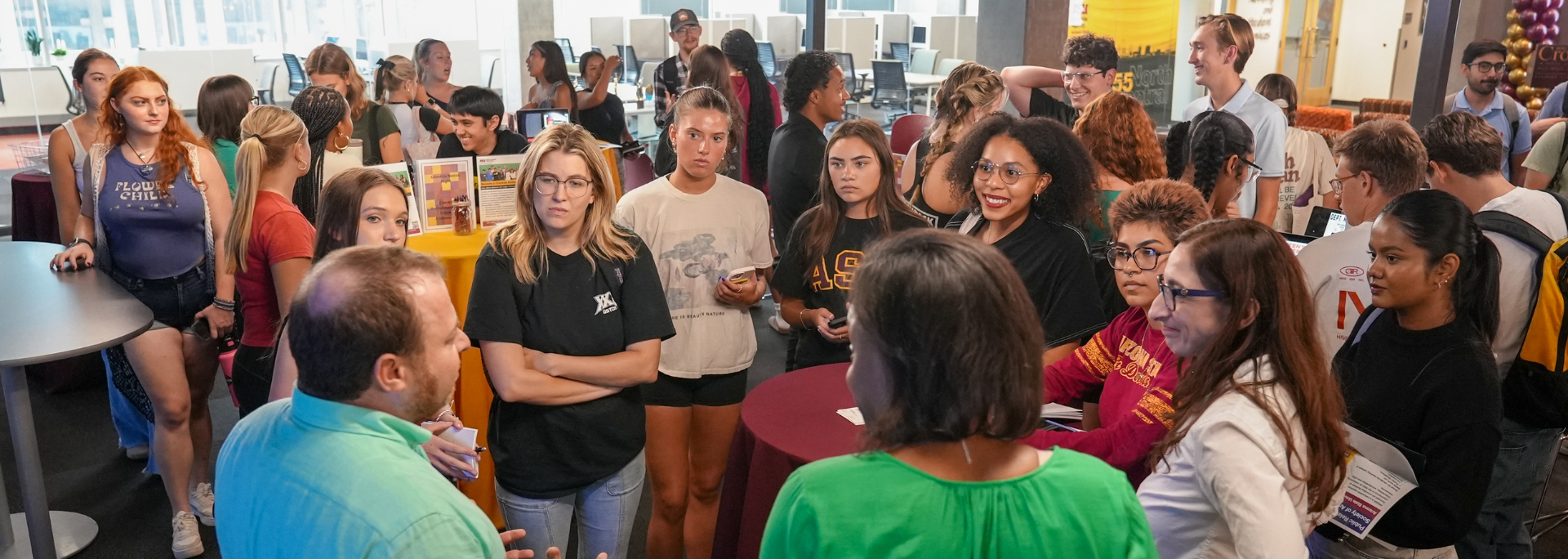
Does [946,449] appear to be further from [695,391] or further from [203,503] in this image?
[203,503]

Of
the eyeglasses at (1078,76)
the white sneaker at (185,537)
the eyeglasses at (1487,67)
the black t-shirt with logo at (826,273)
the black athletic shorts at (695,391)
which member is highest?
the eyeglasses at (1487,67)

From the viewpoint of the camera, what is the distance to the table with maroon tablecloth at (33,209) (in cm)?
498

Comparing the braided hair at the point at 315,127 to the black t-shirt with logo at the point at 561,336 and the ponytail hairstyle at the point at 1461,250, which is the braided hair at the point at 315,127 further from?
the ponytail hairstyle at the point at 1461,250

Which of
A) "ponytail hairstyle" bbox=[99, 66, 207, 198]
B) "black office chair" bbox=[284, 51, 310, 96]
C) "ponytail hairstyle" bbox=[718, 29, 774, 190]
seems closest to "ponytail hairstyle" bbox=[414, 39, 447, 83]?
"ponytail hairstyle" bbox=[718, 29, 774, 190]

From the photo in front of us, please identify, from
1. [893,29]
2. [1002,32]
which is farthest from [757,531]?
[893,29]

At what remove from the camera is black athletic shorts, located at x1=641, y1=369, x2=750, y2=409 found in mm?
2859

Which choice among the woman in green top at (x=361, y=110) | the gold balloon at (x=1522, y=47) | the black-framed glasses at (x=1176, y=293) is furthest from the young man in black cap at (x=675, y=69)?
the gold balloon at (x=1522, y=47)

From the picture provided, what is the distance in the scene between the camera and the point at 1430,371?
6.84ft

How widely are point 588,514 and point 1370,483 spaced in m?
1.71

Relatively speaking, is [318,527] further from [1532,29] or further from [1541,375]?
[1532,29]

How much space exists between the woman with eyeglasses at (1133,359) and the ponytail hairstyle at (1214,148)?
119 centimetres

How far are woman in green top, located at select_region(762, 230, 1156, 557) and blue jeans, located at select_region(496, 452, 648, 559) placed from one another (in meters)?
1.35

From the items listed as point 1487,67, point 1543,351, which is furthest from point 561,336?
point 1487,67

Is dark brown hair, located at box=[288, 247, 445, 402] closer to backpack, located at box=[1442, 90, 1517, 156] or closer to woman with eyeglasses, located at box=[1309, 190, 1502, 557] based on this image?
woman with eyeglasses, located at box=[1309, 190, 1502, 557]
